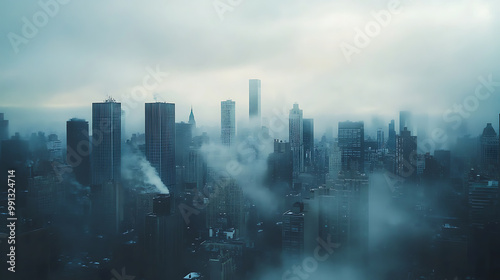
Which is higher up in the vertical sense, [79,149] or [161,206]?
[79,149]

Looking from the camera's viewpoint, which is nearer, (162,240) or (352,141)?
(162,240)

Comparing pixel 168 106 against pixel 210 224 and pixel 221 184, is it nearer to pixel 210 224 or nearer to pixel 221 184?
pixel 221 184

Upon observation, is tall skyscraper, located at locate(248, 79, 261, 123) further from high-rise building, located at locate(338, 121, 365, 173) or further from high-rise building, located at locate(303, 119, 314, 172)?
high-rise building, located at locate(338, 121, 365, 173)

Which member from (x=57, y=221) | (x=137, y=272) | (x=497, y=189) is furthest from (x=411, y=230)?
(x=57, y=221)

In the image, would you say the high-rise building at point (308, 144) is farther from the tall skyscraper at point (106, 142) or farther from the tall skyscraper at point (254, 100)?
the tall skyscraper at point (106, 142)

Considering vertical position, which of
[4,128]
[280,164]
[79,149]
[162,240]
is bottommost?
[162,240]

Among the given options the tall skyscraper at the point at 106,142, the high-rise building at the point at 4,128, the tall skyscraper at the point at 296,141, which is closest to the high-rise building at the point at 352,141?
the tall skyscraper at the point at 296,141

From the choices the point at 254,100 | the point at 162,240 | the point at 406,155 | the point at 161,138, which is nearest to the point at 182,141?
the point at 161,138

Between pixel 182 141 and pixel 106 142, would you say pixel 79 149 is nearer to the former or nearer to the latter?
pixel 106 142
